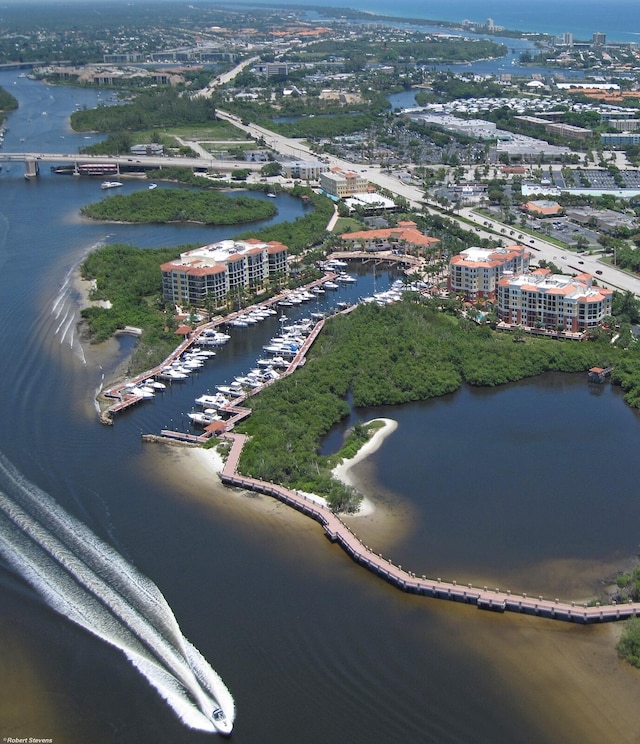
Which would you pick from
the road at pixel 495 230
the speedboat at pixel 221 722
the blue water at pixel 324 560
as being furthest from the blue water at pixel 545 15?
the speedboat at pixel 221 722

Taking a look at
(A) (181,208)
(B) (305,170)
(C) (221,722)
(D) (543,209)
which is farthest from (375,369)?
(B) (305,170)

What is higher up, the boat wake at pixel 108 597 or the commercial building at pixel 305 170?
the boat wake at pixel 108 597

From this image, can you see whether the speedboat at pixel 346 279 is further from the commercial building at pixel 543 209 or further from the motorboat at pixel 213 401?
the motorboat at pixel 213 401

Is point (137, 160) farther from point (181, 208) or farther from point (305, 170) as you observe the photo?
point (181, 208)

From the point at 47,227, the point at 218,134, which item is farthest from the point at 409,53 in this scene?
the point at 47,227

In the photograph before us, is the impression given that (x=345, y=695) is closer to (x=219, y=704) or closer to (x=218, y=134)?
(x=219, y=704)
